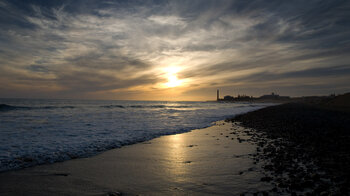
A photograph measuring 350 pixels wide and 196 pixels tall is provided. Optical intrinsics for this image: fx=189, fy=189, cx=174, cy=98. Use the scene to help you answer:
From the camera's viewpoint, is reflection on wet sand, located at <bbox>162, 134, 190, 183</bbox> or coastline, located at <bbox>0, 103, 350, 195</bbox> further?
reflection on wet sand, located at <bbox>162, 134, 190, 183</bbox>

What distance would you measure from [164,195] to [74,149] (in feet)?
17.2

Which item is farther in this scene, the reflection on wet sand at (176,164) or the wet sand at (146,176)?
the reflection on wet sand at (176,164)

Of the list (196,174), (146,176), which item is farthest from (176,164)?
(146,176)

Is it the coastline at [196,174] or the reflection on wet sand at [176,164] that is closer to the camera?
the coastline at [196,174]

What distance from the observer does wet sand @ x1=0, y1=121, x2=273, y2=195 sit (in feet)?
12.4

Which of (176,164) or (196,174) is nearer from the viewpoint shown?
(196,174)

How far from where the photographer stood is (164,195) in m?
3.53

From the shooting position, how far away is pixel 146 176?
178 inches

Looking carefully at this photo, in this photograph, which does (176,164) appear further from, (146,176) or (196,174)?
(146,176)

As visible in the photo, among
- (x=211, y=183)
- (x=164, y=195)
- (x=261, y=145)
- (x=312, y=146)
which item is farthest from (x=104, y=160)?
(x=312, y=146)

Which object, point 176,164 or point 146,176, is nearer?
point 146,176

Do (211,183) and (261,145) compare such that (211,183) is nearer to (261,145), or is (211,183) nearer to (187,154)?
(187,154)

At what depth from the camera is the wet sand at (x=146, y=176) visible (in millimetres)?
3775

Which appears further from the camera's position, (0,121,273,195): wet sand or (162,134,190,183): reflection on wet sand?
(162,134,190,183): reflection on wet sand
